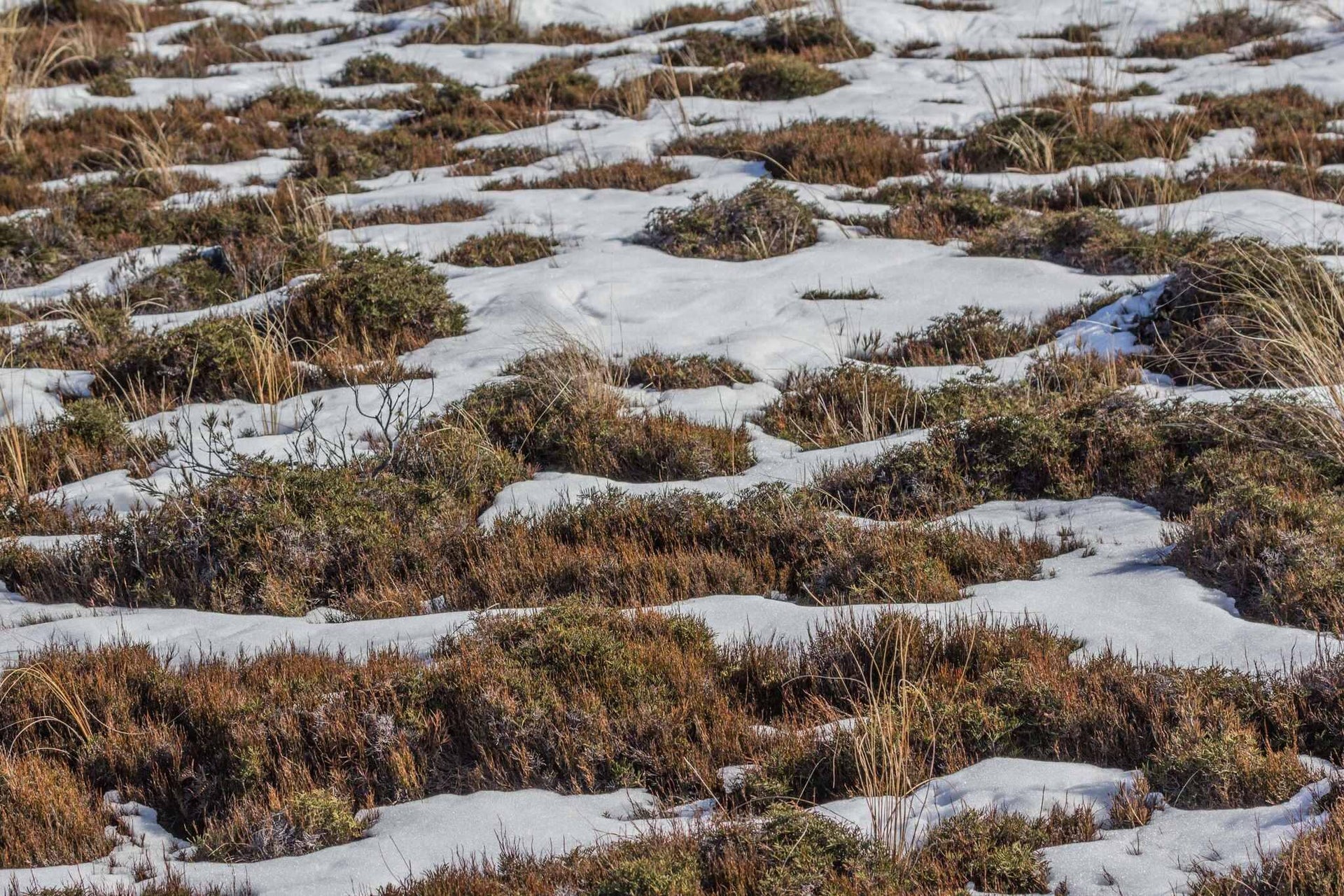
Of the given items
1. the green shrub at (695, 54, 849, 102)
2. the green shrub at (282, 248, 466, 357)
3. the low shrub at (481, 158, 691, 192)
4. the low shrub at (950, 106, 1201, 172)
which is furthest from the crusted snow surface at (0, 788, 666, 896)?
the green shrub at (695, 54, 849, 102)

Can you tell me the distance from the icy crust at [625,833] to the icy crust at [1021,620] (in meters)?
0.77

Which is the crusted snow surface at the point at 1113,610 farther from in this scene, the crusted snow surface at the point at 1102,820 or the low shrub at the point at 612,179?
the low shrub at the point at 612,179

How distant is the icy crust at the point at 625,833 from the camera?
10.2 ft

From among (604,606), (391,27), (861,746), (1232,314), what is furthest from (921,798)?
(391,27)

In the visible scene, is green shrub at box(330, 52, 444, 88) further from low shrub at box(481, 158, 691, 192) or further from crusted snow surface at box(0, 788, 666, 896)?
crusted snow surface at box(0, 788, 666, 896)

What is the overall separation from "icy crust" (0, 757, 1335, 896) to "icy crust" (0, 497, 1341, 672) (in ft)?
2.52

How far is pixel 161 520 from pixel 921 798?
13.4ft

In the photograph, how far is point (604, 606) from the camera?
15.4 ft

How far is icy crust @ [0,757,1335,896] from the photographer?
3.12m

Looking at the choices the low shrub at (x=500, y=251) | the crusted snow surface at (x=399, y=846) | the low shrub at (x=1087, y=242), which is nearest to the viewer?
the crusted snow surface at (x=399, y=846)

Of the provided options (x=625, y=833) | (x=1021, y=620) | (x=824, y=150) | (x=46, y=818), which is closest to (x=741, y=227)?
(x=824, y=150)

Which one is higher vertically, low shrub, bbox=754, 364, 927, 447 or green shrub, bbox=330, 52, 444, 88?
green shrub, bbox=330, 52, 444, 88

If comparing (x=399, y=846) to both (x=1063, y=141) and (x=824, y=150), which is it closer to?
(x=824, y=150)

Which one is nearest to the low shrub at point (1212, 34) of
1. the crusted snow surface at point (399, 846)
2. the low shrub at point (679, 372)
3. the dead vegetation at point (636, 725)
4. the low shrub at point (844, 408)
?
the low shrub at point (844, 408)
